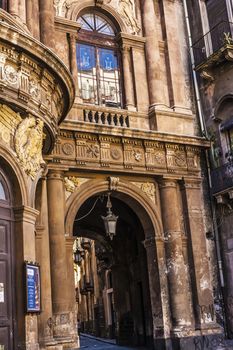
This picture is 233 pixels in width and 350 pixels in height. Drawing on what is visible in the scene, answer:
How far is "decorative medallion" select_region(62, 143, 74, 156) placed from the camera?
14.8m

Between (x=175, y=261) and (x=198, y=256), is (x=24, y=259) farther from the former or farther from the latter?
(x=198, y=256)

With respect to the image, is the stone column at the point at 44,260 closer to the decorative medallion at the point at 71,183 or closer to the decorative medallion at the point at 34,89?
the decorative medallion at the point at 71,183

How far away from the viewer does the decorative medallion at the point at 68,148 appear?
14750mm

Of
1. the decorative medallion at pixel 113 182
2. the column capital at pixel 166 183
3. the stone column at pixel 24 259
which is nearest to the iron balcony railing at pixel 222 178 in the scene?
the column capital at pixel 166 183

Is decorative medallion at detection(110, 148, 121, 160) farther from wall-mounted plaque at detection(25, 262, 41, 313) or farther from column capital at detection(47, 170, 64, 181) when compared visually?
wall-mounted plaque at detection(25, 262, 41, 313)

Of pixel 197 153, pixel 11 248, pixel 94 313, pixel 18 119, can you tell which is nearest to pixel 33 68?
pixel 18 119

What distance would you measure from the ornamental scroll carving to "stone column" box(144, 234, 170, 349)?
18.5ft

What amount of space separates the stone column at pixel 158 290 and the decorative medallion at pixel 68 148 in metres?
3.48

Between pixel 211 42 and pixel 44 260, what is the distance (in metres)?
9.31

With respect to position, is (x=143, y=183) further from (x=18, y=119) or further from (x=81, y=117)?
(x=18, y=119)

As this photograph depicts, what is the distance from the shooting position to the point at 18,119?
10711mm

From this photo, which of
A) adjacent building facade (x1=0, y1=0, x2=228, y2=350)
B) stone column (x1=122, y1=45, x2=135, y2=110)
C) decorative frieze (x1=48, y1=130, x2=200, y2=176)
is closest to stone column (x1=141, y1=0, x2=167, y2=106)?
adjacent building facade (x1=0, y1=0, x2=228, y2=350)

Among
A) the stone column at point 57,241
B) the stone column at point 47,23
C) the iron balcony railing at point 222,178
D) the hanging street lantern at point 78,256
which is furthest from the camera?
the hanging street lantern at point 78,256

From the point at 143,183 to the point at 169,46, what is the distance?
16.1 feet
